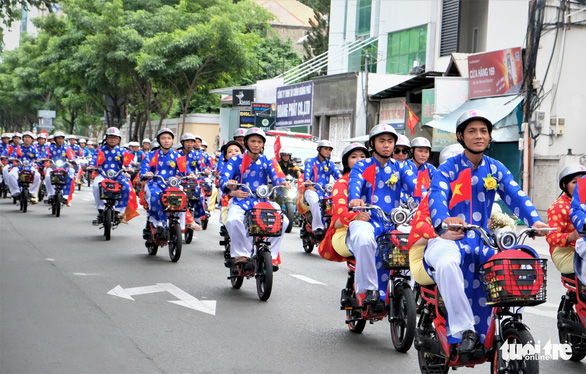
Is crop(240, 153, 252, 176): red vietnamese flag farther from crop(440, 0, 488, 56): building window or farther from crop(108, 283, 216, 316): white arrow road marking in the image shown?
crop(440, 0, 488, 56): building window

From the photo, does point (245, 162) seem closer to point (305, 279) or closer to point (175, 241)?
point (305, 279)

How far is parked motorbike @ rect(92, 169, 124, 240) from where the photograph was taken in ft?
52.0

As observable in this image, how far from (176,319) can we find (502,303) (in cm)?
447

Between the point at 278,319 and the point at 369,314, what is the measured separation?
1.47 meters

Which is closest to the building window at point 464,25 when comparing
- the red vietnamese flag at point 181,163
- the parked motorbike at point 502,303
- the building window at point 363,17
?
the building window at point 363,17

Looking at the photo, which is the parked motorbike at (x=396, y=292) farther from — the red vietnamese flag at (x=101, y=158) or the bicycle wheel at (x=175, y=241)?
the red vietnamese flag at (x=101, y=158)

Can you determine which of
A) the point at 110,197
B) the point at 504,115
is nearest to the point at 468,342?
the point at 110,197

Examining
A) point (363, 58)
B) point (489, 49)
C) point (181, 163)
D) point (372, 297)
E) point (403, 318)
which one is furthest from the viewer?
point (363, 58)

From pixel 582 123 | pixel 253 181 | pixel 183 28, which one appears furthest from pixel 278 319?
pixel 183 28

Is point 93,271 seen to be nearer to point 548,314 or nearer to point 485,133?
point 548,314

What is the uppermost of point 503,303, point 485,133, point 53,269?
point 485,133

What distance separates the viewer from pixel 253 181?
37.3ft

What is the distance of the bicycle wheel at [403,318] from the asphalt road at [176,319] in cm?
14

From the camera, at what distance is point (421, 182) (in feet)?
32.9
